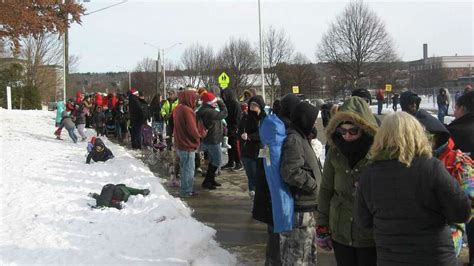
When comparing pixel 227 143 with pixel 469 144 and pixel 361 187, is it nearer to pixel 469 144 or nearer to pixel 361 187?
pixel 469 144

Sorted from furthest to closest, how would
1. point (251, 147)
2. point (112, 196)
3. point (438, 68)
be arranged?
point (438, 68)
point (251, 147)
point (112, 196)

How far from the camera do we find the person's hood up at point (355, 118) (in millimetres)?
3648

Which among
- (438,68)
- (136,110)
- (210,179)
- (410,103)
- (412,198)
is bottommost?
(210,179)

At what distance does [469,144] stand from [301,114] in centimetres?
197

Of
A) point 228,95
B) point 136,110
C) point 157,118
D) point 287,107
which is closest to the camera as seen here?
point 287,107

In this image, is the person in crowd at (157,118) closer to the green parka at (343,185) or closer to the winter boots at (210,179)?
the winter boots at (210,179)

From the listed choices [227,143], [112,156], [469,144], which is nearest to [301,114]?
[469,144]

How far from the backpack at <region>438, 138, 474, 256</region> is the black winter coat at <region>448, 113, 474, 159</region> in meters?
1.65

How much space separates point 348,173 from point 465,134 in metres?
2.09

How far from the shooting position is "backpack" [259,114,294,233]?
4.25 meters

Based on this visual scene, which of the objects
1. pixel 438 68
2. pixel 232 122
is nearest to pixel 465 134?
pixel 232 122

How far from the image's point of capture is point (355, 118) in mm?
3652

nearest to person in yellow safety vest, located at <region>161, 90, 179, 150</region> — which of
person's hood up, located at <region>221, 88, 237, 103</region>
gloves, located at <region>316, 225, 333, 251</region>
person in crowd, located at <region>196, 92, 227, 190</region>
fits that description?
person's hood up, located at <region>221, 88, 237, 103</region>

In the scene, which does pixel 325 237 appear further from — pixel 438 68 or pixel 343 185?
pixel 438 68
